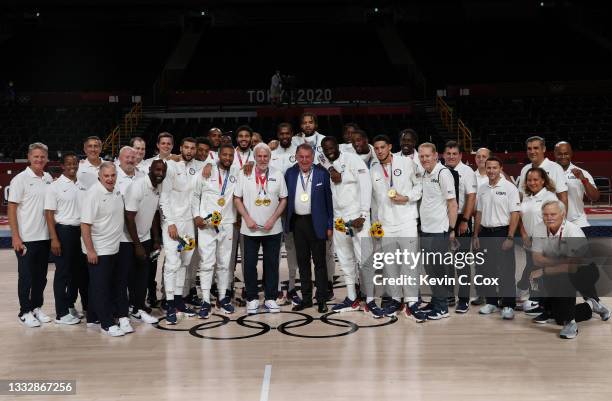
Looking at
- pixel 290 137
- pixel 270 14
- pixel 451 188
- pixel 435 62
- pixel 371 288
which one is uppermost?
pixel 270 14

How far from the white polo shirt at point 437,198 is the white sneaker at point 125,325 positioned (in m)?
2.92

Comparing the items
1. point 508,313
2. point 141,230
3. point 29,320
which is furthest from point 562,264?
point 29,320

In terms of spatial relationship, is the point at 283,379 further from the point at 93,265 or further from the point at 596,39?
the point at 596,39

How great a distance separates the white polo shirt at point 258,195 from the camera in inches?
225

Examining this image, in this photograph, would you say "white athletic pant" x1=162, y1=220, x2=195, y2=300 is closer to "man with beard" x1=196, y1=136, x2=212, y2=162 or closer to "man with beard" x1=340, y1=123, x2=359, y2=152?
"man with beard" x1=196, y1=136, x2=212, y2=162

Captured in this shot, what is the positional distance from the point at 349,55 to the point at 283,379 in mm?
21283

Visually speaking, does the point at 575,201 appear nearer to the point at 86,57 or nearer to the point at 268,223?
the point at 268,223

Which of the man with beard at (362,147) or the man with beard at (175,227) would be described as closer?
the man with beard at (175,227)

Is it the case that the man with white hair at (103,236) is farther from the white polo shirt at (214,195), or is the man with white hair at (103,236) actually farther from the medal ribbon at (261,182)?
the medal ribbon at (261,182)

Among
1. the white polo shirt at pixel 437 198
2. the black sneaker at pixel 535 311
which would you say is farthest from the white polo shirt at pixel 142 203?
the black sneaker at pixel 535 311

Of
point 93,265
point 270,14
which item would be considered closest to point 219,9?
point 270,14

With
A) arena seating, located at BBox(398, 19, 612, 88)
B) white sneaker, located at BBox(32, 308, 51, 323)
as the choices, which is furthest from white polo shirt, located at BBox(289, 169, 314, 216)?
arena seating, located at BBox(398, 19, 612, 88)

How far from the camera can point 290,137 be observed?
6559 millimetres

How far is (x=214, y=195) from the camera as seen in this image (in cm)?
572
